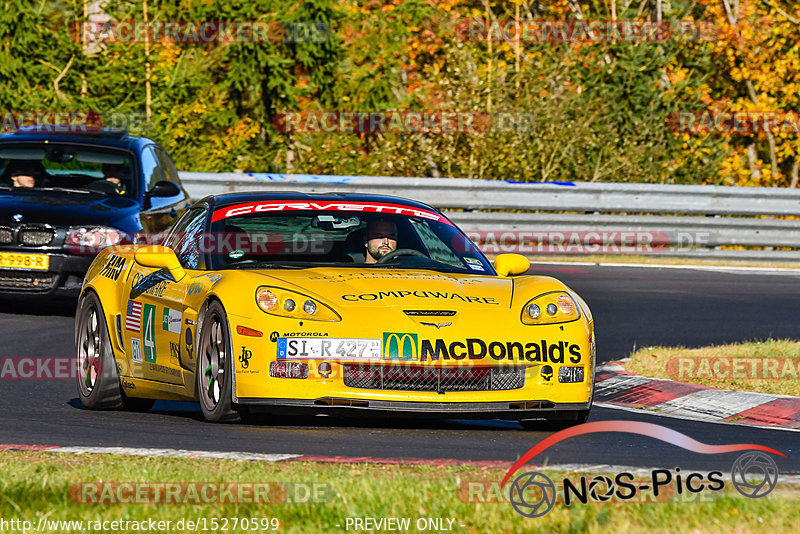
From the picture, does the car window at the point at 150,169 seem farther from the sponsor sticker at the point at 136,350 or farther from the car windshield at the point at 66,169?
the sponsor sticker at the point at 136,350

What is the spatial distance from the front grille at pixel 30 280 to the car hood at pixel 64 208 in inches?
17.5

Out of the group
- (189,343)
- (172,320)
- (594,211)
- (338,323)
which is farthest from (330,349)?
(594,211)

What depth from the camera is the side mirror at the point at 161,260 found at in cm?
845

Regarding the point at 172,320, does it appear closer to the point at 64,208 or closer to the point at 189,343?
the point at 189,343

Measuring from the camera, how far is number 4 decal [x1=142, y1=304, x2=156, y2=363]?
338 inches

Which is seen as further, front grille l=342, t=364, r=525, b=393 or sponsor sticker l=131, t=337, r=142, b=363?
sponsor sticker l=131, t=337, r=142, b=363

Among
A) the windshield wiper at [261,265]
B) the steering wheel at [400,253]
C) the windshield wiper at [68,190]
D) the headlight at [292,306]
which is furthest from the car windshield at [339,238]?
the windshield wiper at [68,190]

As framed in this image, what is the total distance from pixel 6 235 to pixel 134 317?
4767 mm

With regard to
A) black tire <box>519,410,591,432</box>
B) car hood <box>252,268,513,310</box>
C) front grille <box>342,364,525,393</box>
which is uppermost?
car hood <box>252,268,513,310</box>

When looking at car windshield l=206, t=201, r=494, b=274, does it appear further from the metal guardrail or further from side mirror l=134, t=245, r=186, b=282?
the metal guardrail

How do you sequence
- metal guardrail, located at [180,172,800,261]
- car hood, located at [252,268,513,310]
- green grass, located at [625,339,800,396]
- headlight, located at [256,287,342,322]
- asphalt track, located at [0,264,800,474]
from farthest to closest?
metal guardrail, located at [180,172,800,261], green grass, located at [625,339,800,396], car hood, located at [252,268,513,310], headlight, located at [256,287,342,322], asphalt track, located at [0,264,800,474]

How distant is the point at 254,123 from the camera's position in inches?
1085

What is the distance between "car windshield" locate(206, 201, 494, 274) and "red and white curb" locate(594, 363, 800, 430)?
4.95ft

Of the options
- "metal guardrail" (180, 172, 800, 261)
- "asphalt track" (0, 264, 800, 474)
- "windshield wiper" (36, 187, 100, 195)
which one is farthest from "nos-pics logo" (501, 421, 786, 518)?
"metal guardrail" (180, 172, 800, 261)
